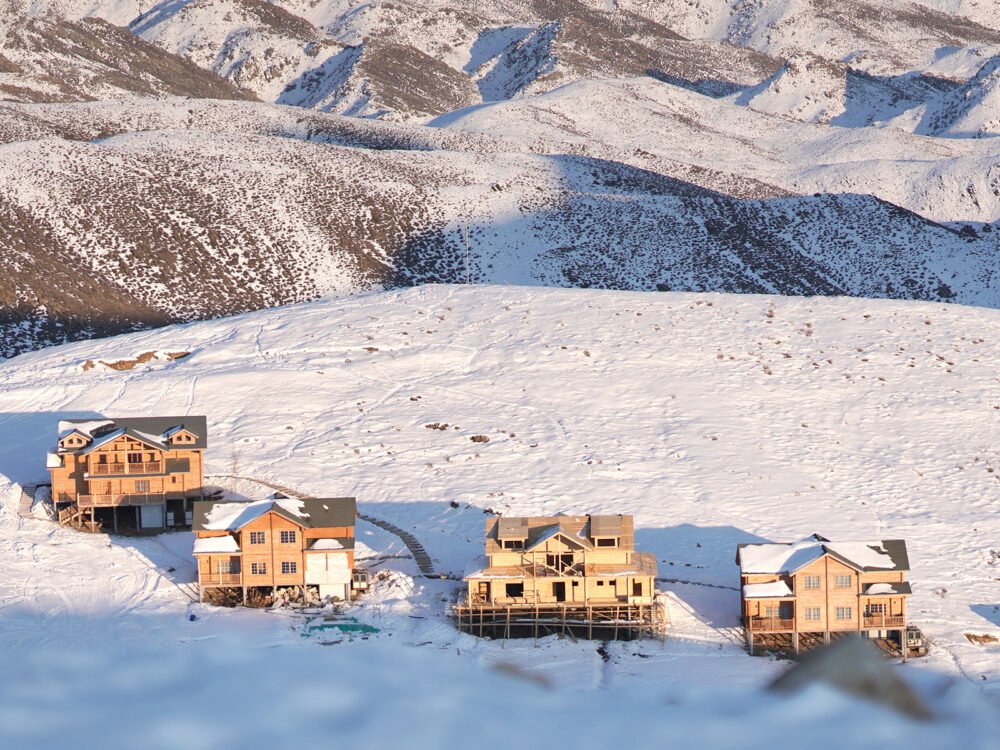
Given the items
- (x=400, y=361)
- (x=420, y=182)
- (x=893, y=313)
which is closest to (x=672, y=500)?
(x=400, y=361)

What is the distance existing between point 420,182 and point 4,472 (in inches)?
2999

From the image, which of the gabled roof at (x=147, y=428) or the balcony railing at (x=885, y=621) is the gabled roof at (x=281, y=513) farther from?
the balcony railing at (x=885, y=621)

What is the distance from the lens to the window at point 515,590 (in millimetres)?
34281

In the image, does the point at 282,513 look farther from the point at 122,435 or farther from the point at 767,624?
the point at 767,624

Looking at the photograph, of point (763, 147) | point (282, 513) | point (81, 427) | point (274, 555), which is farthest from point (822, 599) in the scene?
point (763, 147)

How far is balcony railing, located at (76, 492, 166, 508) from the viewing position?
40188mm

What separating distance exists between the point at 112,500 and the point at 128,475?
924 mm

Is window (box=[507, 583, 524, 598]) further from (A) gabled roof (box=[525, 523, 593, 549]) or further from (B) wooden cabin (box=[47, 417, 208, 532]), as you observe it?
(B) wooden cabin (box=[47, 417, 208, 532])

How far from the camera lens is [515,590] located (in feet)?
113

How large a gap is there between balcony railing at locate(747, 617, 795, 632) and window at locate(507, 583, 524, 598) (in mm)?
6079

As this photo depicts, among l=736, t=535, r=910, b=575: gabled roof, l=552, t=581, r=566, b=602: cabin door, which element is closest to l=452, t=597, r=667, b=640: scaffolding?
l=552, t=581, r=566, b=602: cabin door

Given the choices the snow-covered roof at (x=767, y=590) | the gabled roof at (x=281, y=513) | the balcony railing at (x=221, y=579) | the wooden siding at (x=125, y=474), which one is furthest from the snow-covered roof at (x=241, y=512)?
the snow-covered roof at (x=767, y=590)

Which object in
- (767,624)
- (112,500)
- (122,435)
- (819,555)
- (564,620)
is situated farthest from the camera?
(112,500)

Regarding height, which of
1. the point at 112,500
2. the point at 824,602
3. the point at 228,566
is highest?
the point at 112,500
